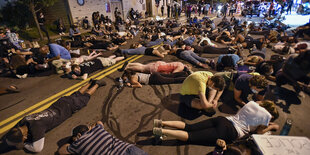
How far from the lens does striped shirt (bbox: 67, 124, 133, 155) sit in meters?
2.44

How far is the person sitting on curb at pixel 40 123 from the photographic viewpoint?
2.74 m

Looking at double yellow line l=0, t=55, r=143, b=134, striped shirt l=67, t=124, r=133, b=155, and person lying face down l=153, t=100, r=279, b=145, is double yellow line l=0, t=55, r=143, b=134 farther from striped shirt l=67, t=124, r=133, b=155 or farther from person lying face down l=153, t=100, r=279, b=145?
person lying face down l=153, t=100, r=279, b=145

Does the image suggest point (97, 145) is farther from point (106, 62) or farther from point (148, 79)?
point (106, 62)

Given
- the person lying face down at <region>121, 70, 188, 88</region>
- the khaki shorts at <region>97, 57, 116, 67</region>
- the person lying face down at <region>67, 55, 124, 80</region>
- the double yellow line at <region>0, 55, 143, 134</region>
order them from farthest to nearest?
the khaki shorts at <region>97, 57, 116, 67</region> < the person lying face down at <region>67, 55, 124, 80</region> < the person lying face down at <region>121, 70, 188, 88</region> < the double yellow line at <region>0, 55, 143, 134</region>

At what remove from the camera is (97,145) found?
8.17ft

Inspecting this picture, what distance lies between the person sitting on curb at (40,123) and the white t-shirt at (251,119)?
4.07 m

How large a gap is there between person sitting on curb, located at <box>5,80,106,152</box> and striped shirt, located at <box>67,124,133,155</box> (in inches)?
37.3

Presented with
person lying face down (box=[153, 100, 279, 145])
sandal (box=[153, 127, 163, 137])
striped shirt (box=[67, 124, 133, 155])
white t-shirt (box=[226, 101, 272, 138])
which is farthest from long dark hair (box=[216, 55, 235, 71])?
striped shirt (box=[67, 124, 133, 155])

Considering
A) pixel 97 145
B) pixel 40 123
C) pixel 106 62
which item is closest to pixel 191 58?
pixel 106 62

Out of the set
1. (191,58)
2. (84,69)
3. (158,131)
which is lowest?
(158,131)

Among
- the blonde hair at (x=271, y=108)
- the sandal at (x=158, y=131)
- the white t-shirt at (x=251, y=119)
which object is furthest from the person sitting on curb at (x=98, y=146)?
the blonde hair at (x=271, y=108)

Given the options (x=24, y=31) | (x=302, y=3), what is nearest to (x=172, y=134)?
(x=302, y=3)

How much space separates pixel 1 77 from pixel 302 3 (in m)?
10.8

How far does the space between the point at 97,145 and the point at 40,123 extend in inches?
63.3
